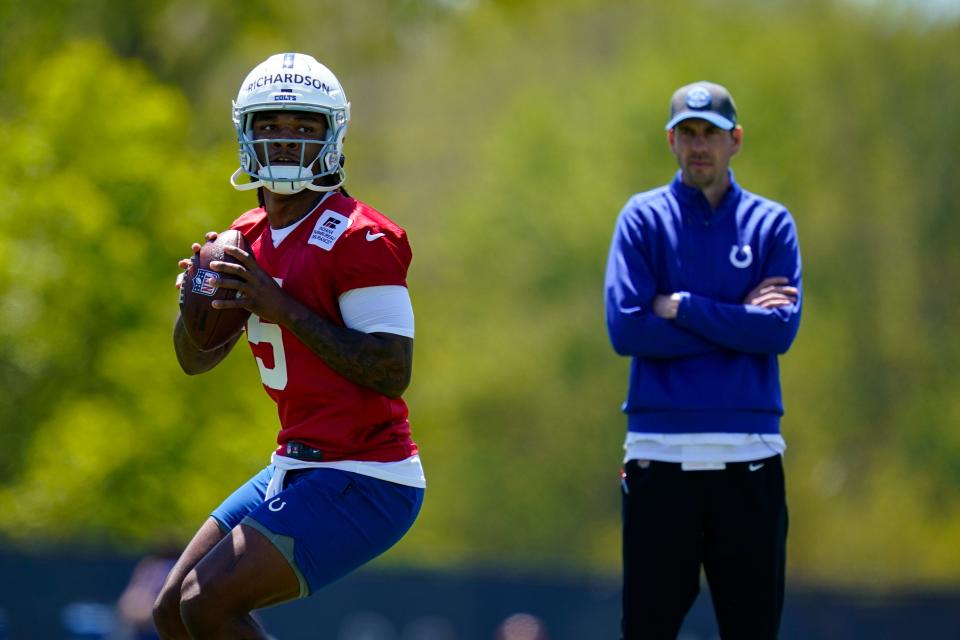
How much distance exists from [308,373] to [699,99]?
2.05 m

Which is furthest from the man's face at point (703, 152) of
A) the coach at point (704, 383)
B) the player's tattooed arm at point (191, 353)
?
the player's tattooed arm at point (191, 353)

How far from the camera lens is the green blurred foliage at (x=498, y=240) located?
1633 centimetres

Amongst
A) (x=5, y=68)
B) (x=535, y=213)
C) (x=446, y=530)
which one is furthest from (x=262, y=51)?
(x=446, y=530)

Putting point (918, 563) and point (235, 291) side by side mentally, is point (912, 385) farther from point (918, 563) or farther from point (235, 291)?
point (235, 291)

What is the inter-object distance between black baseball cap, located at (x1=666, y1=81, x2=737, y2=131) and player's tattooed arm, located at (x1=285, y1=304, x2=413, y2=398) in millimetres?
1753

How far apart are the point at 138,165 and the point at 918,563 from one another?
1671 cm

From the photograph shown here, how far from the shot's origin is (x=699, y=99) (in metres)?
5.91

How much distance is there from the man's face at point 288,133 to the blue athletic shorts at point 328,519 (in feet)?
3.50

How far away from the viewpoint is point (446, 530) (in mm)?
32344

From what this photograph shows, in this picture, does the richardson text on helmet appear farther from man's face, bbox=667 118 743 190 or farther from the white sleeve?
man's face, bbox=667 118 743 190

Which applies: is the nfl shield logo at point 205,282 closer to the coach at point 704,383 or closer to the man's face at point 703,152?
the coach at point 704,383

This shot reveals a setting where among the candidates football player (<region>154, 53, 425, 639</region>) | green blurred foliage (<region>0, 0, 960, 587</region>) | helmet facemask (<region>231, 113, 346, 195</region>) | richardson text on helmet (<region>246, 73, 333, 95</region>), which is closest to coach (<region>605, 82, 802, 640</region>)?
football player (<region>154, 53, 425, 639</region>)

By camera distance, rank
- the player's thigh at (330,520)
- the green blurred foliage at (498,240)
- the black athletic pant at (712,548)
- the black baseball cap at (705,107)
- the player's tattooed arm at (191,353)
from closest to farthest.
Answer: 1. the player's thigh at (330,520)
2. the player's tattooed arm at (191,353)
3. the black athletic pant at (712,548)
4. the black baseball cap at (705,107)
5. the green blurred foliage at (498,240)

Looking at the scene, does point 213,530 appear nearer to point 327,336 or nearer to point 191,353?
point 191,353
